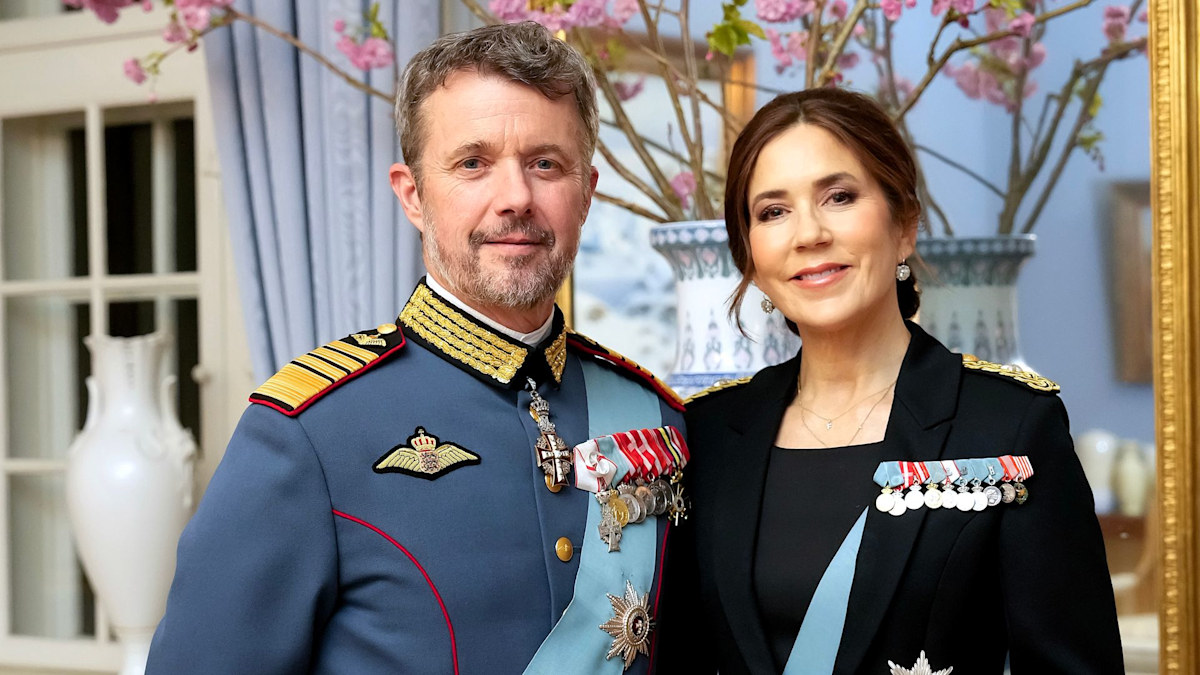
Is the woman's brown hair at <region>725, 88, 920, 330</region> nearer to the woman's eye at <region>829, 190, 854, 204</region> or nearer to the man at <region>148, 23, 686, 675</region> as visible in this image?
the woman's eye at <region>829, 190, 854, 204</region>

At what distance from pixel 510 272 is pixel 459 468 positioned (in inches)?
8.0

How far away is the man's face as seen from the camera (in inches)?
50.3

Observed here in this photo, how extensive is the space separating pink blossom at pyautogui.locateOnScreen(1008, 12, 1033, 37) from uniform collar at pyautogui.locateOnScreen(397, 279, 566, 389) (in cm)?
105

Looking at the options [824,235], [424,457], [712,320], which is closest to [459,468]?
[424,457]

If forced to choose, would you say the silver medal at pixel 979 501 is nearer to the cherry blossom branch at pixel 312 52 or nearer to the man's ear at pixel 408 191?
the man's ear at pixel 408 191

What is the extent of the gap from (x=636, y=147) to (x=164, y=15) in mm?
1368

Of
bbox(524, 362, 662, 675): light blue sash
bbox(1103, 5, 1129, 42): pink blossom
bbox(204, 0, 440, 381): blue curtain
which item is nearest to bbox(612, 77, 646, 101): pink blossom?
bbox(204, 0, 440, 381): blue curtain

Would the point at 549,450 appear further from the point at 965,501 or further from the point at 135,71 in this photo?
the point at 135,71

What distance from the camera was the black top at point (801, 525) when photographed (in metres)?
1.36

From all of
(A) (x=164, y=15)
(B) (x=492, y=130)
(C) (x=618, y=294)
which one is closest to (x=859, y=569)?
(B) (x=492, y=130)

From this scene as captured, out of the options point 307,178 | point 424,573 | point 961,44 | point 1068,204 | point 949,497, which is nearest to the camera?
point 424,573

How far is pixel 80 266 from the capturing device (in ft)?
10.4

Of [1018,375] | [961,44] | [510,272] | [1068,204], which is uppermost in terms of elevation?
[961,44]

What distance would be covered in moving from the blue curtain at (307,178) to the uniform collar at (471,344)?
1135 mm
